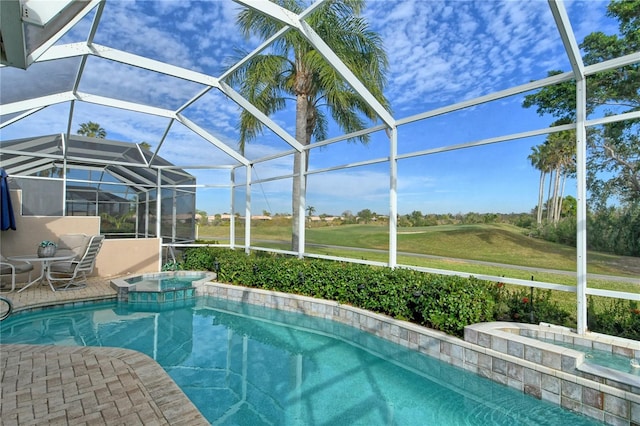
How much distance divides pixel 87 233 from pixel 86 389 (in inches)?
286

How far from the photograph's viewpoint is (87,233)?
9094mm

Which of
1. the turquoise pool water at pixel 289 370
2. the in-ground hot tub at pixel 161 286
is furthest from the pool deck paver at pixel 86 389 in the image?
the in-ground hot tub at pixel 161 286

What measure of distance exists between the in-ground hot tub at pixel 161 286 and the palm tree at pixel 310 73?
2.57m

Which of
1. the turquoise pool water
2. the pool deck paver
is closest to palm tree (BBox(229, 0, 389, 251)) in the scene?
the turquoise pool water

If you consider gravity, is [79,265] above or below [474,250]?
below

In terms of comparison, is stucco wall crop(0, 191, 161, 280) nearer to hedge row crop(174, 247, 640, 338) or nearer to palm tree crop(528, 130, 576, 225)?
hedge row crop(174, 247, 640, 338)

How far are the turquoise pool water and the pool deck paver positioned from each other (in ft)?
1.50

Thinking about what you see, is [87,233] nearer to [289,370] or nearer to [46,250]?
[46,250]

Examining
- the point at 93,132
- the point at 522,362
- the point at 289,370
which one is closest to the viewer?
the point at 522,362

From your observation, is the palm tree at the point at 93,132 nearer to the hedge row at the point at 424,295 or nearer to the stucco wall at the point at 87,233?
the stucco wall at the point at 87,233

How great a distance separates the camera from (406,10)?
20.0 ft

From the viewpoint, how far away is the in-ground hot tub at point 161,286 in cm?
723

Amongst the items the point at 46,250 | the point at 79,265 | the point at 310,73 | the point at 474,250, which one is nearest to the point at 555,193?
the point at 474,250

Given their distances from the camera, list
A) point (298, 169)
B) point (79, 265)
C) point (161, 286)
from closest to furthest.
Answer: point (79, 265) < point (161, 286) < point (298, 169)
